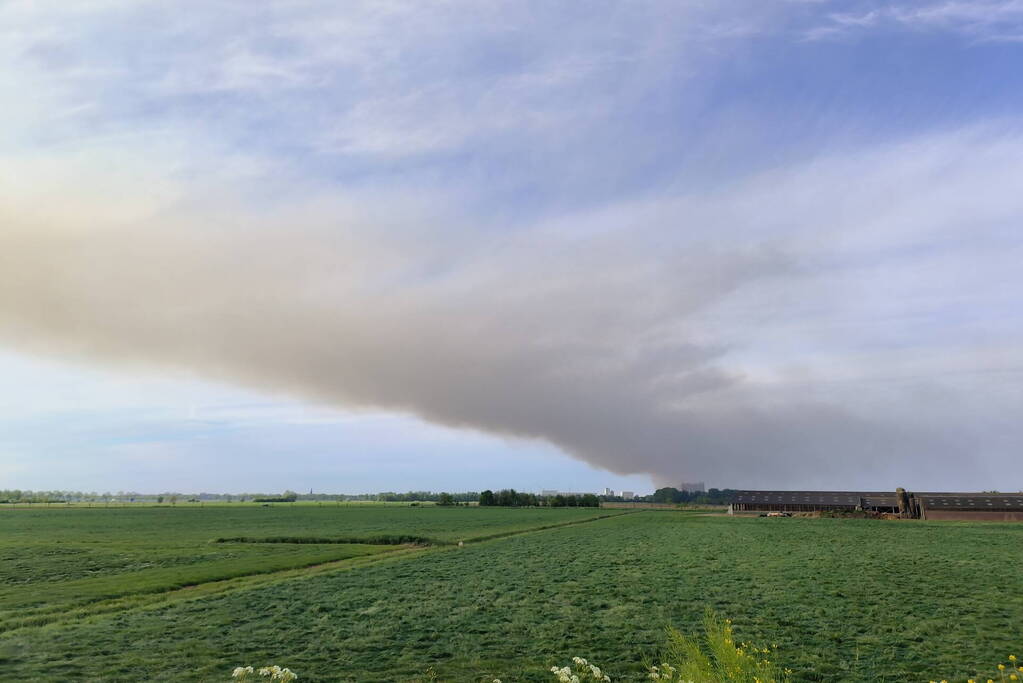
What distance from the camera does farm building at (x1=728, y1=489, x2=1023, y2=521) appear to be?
11606 cm

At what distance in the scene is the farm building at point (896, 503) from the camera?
4569 inches

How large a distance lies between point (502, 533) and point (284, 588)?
173 ft

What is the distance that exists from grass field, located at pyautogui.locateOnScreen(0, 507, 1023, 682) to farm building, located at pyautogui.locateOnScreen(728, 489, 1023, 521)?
3160 inches

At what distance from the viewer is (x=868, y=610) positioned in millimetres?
28688

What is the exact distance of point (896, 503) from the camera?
465ft

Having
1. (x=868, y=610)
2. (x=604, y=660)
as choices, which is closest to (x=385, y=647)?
(x=604, y=660)

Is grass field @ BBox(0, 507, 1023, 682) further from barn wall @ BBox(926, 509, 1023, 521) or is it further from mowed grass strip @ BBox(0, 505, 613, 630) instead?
barn wall @ BBox(926, 509, 1023, 521)

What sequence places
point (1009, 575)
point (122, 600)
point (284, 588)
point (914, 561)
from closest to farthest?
point (122, 600), point (284, 588), point (1009, 575), point (914, 561)

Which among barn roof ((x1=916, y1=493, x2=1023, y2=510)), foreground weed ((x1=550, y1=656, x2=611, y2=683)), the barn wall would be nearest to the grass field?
foreground weed ((x1=550, y1=656, x2=611, y2=683))

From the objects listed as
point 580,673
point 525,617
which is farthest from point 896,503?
point 580,673

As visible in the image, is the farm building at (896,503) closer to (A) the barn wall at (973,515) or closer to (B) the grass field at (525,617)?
(A) the barn wall at (973,515)

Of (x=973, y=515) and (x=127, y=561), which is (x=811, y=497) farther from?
(x=127, y=561)

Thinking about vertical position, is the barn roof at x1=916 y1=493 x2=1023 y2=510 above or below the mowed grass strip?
above

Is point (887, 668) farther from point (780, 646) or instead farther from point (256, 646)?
point (256, 646)
